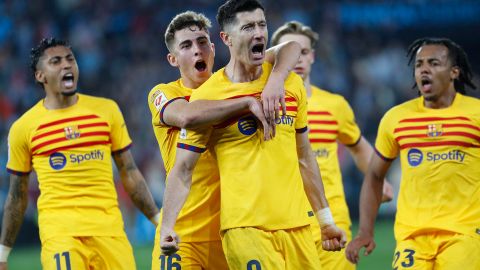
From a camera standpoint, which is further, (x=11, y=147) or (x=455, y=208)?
(x=11, y=147)

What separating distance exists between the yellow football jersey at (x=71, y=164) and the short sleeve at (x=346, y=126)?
225cm

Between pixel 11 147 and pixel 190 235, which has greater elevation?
pixel 11 147

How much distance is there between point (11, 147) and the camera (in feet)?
26.2

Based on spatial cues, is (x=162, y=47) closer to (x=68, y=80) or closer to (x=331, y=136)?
(x=331, y=136)

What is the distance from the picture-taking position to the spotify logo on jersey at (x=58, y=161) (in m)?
7.82

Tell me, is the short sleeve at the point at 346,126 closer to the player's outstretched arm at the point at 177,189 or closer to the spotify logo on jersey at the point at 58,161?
the spotify logo on jersey at the point at 58,161

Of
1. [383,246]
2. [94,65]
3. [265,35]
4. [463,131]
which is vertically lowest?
[383,246]

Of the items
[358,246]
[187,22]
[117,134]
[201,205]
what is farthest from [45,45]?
[358,246]

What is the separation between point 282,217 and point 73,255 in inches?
82.2

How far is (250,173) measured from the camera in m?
6.09

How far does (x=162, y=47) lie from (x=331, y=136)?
37.9ft

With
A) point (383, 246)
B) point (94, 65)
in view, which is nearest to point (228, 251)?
point (383, 246)

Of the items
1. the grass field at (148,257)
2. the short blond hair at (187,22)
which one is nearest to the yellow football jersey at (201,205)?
the short blond hair at (187,22)

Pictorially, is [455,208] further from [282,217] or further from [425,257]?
[282,217]
